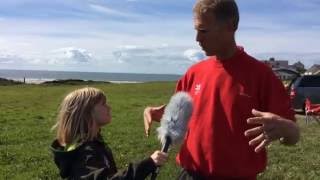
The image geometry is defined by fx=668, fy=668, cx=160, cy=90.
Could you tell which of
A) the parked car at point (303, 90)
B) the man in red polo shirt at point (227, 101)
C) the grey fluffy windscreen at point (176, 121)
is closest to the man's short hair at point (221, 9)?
the man in red polo shirt at point (227, 101)

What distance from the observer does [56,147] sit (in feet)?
14.2

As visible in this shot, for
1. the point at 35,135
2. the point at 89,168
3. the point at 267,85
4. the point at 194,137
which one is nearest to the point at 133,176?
the point at 89,168

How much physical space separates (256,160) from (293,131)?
633 mm

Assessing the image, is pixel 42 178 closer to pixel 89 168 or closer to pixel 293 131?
pixel 89 168

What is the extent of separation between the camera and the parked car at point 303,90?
2688 centimetres

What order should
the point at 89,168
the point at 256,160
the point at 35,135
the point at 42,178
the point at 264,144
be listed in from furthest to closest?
1. the point at 35,135
2. the point at 42,178
3. the point at 256,160
4. the point at 89,168
5. the point at 264,144

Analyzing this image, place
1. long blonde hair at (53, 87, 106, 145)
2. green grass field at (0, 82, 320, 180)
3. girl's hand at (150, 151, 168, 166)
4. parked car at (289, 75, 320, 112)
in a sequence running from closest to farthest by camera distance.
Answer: girl's hand at (150, 151, 168, 166)
long blonde hair at (53, 87, 106, 145)
green grass field at (0, 82, 320, 180)
parked car at (289, 75, 320, 112)

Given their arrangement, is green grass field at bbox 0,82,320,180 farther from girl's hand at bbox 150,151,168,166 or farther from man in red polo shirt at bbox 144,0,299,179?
girl's hand at bbox 150,151,168,166

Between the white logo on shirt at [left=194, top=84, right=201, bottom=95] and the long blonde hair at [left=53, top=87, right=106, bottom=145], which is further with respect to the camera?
the white logo on shirt at [left=194, top=84, right=201, bottom=95]

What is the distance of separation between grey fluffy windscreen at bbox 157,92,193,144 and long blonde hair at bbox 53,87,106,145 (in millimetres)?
685

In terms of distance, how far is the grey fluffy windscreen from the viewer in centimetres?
355

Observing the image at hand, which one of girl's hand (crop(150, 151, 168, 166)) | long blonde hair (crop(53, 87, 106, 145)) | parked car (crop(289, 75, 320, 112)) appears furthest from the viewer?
parked car (crop(289, 75, 320, 112))

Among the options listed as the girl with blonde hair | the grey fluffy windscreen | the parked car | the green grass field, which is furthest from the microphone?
the parked car

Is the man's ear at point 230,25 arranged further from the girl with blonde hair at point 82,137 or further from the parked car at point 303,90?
the parked car at point 303,90
